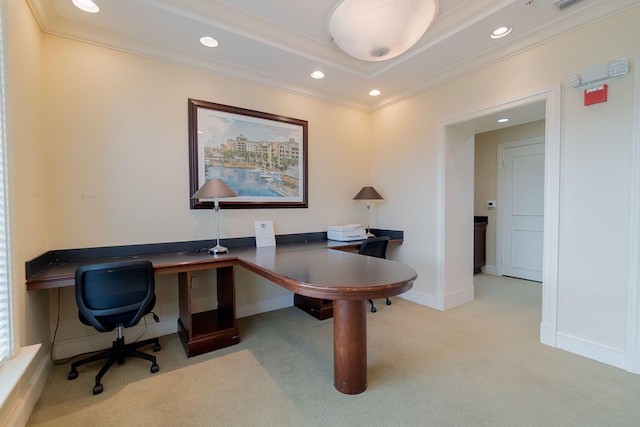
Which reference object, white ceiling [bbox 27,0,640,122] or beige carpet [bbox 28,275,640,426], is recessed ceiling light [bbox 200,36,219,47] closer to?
white ceiling [bbox 27,0,640,122]

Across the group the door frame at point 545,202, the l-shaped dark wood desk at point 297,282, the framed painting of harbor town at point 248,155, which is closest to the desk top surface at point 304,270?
the l-shaped dark wood desk at point 297,282

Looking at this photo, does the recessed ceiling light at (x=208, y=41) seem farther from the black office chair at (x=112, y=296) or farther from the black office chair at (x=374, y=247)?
the black office chair at (x=374, y=247)

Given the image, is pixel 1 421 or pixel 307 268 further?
pixel 307 268

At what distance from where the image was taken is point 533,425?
1.59 meters

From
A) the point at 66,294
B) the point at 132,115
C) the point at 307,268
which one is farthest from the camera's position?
the point at 132,115

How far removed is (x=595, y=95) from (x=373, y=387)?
2.76 meters

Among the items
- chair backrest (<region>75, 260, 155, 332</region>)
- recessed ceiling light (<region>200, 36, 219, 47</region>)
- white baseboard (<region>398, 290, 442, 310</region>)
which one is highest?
recessed ceiling light (<region>200, 36, 219, 47</region>)

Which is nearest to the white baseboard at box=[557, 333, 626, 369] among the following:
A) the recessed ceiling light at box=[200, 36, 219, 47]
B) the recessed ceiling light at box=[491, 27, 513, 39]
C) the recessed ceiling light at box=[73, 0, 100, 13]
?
the recessed ceiling light at box=[491, 27, 513, 39]

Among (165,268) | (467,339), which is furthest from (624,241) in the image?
(165,268)

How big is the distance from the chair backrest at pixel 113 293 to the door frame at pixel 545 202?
2.98 meters

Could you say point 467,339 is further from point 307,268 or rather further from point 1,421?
point 1,421

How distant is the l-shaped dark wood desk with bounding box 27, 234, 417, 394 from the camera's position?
1.61 m

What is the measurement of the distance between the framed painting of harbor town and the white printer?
498mm

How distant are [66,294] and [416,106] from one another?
409cm
